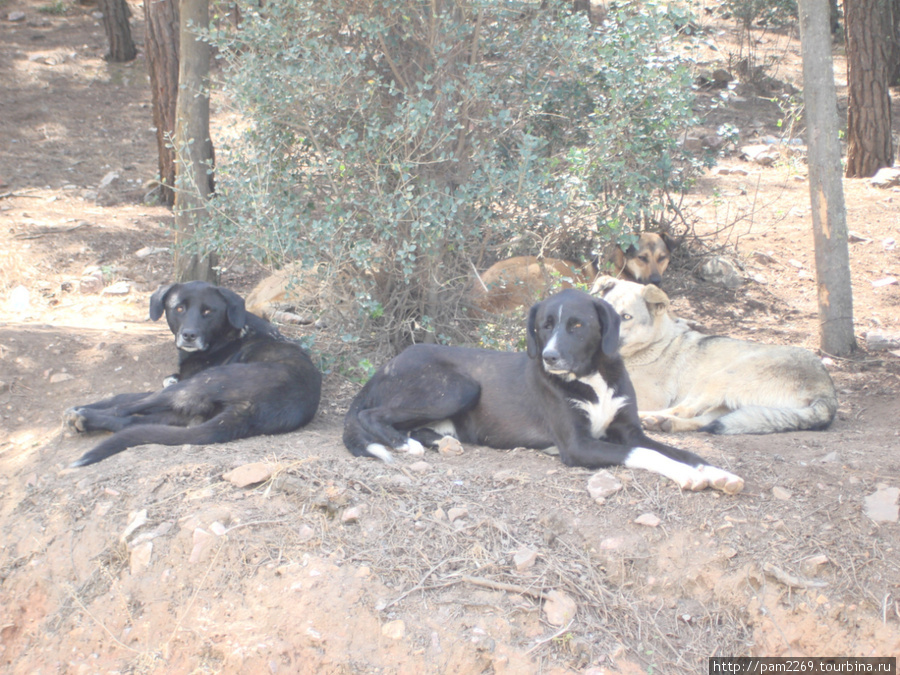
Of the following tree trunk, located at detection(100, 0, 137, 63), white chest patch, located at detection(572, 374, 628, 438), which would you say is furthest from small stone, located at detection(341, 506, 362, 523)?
tree trunk, located at detection(100, 0, 137, 63)

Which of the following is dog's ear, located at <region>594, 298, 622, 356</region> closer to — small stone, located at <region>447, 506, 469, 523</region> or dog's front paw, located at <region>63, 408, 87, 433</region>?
small stone, located at <region>447, 506, 469, 523</region>

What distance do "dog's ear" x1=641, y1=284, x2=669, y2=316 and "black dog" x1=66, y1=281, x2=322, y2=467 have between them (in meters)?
2.48

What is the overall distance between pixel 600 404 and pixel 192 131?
4.57m

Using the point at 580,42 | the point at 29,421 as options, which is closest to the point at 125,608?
the point at 29,421

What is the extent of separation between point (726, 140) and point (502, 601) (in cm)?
724

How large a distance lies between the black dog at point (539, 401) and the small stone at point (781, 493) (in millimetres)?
211

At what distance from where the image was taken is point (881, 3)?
40.2 feet

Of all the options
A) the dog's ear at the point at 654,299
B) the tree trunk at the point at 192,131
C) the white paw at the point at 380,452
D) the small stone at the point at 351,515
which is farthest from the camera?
the tree trunk at the point at 192,131

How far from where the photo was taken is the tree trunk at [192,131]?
6633 mm

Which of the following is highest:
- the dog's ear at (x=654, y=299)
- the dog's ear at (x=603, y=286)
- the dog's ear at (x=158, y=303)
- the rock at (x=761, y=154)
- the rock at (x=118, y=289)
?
the rock at (x=761, y=154)

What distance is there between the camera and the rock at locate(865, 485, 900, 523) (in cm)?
367

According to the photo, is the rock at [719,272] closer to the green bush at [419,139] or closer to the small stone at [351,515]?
the green bush at [419,139]

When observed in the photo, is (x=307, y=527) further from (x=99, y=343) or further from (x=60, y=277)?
(x=60, y=277)

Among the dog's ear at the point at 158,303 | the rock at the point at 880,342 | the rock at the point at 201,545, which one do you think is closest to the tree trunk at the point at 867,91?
the rock at the point at 880,342
